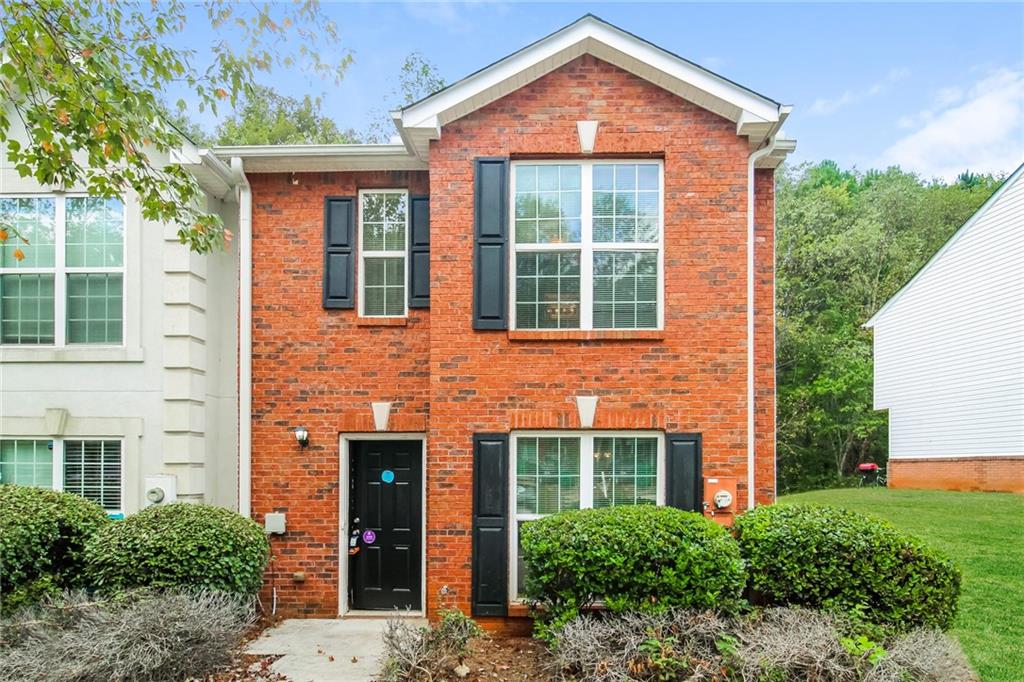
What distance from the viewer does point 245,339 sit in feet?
26.5

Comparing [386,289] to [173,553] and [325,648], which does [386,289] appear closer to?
[173,553]

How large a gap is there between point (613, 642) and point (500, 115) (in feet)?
16.9

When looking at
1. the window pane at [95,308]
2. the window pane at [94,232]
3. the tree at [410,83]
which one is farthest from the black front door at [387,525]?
the tree at [410,83]

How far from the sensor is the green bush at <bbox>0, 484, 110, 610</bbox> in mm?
6535

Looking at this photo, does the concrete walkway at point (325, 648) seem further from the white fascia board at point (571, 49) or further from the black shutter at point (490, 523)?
the white fascia board at point (571, 49)

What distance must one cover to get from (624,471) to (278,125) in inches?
718

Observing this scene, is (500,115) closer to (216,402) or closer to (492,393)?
(492,393)

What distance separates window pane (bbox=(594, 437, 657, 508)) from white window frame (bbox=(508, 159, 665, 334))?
47.0 inches

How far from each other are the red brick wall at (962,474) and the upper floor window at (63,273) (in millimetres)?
17499

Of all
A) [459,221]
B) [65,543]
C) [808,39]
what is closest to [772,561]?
[459,221]

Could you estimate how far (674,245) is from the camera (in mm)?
7293

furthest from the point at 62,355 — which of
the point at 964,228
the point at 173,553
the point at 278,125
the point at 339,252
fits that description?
the point at 964,228

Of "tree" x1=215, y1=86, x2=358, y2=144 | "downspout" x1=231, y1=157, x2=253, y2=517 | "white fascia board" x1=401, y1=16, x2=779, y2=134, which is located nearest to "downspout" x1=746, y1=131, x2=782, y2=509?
"white fascia board" x1=401, y1=16, x2=779, y2=134

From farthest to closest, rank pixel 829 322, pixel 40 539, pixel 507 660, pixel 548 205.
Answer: pixel 829 322
pixel 548 205
pixel 40 539
pixel 507 660
